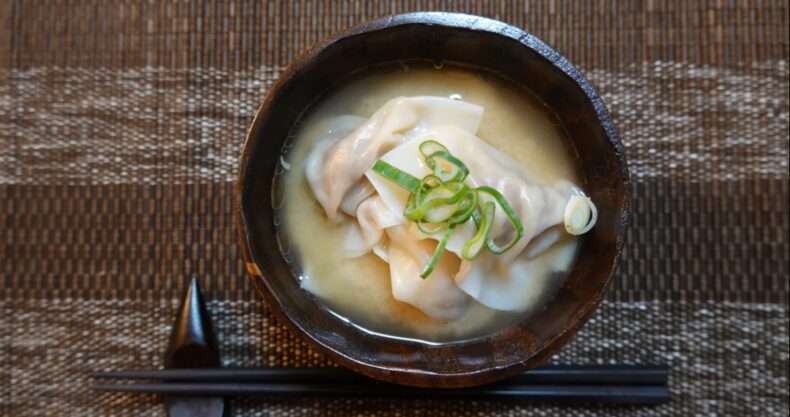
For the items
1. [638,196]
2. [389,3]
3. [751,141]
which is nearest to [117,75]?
[389,3]

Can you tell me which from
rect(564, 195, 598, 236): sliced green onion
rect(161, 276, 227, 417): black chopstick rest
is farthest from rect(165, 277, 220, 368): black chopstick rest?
rect(564, 195, 598, 236): sliced green onion

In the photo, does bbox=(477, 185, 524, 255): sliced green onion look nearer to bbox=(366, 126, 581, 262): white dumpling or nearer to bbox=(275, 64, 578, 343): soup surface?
bbox=(366, 126, 581, 262): white dumpling

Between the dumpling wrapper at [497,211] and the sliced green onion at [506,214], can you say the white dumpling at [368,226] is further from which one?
the sliced green onion at [506,214]

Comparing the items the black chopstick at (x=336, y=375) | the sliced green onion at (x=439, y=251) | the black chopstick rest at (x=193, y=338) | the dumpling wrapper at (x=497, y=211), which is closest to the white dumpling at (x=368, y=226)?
the dumpling wrapper at (x=497, y=211)

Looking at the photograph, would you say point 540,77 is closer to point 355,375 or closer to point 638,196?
point 638,196

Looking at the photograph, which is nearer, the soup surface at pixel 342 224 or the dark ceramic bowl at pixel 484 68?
the dark ceramic bowl at pixel 484 68

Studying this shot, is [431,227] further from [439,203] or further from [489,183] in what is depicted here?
[489,183]
